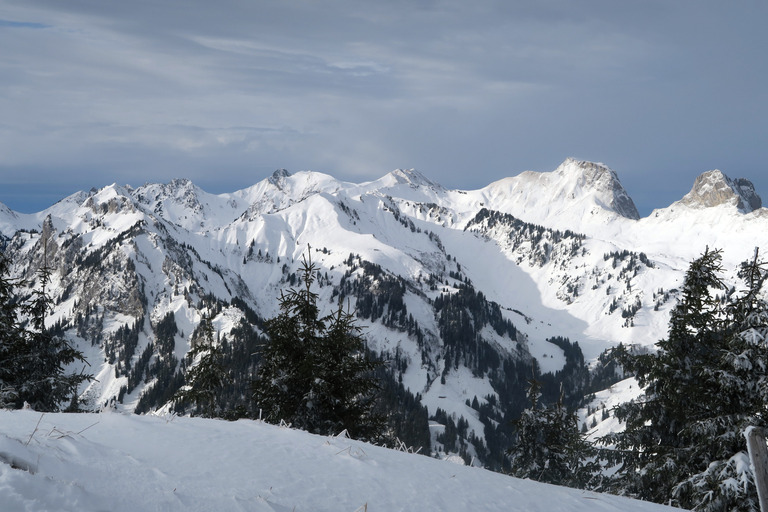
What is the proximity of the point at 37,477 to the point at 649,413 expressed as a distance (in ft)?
66.4

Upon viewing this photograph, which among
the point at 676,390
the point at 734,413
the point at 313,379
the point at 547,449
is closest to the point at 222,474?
the point at 313,379

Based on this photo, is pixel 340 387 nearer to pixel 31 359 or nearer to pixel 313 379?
pixel 313 379

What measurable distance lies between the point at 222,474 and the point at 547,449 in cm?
2636

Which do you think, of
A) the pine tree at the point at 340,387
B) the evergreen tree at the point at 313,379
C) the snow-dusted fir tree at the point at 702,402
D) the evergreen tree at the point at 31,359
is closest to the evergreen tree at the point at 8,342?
the evergreen tree at the point at 31,359

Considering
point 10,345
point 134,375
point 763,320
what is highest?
point 10,345

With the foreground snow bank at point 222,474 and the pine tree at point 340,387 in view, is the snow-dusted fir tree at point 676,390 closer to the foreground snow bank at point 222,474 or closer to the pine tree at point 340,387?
the pine tree at point 340,387

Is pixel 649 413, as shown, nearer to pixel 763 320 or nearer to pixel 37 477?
pixel 763 320

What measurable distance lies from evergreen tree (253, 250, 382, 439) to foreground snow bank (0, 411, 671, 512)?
9606 mm

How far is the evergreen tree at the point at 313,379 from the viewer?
17.8m

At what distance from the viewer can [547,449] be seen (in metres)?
28.0

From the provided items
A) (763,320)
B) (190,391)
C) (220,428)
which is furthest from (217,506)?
(190,391)

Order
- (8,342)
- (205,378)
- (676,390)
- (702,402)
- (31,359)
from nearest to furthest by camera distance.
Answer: (702,402) → (676,390) → (8,342) → (31,359) → (205,378)

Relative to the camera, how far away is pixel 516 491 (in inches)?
280

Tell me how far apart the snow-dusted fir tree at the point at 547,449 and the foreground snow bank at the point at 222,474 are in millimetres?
21766
